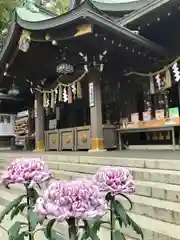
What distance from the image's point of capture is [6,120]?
615 inches

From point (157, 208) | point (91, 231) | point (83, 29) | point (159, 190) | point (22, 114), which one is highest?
point (83, 29)

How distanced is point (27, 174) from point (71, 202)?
0.68 m

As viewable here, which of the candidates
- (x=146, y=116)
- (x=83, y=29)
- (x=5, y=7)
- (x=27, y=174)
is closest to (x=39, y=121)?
(x=5, y=7)

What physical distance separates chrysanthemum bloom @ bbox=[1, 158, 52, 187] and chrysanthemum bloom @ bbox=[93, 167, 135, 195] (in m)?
0.39

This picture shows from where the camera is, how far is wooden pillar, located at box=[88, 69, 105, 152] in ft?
28.5

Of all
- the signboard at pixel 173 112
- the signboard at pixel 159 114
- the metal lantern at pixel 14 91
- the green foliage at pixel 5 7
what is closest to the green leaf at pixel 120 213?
the signboard at pixel 173 112

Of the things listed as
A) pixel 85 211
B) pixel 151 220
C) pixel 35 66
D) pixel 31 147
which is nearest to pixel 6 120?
pixel 31 147

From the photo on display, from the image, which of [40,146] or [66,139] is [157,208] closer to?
[66,139]

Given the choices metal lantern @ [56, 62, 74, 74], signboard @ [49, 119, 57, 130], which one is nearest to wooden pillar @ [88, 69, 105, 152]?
metal lantern @ [56, 62, 74, 74]

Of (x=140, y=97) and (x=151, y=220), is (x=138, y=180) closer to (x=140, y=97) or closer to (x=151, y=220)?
(x=151, y=220)

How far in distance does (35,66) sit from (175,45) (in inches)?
193

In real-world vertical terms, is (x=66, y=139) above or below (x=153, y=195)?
above

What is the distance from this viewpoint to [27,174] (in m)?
2.00

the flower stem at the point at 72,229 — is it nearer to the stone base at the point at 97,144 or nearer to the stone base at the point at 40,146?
the stone base at the point at 97,144
